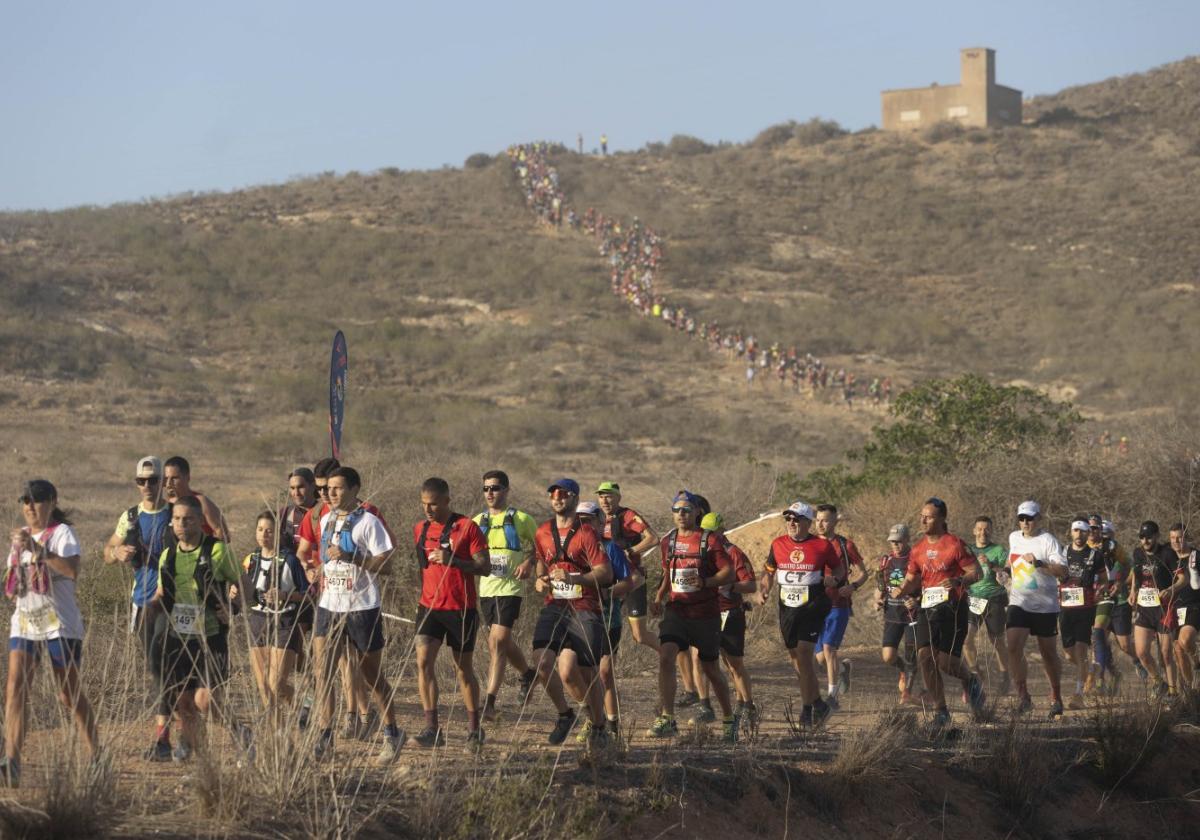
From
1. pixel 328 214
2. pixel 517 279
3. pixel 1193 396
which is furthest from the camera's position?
pixel 328 214

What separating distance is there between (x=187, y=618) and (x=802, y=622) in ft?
15.0

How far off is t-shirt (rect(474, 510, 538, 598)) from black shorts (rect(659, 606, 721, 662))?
1037mm

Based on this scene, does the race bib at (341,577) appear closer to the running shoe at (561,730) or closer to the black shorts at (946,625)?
the running shoe at (561,730)

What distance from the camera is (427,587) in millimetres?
10141

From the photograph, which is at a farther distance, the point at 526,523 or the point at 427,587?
the point at 526,523

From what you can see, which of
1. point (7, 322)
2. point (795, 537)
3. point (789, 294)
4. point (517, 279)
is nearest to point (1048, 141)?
point (789, 294)

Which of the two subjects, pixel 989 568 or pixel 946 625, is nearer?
pixel 946 625

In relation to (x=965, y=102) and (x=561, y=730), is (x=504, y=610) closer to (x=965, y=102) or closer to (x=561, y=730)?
(x=561, y=730)

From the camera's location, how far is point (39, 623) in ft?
27.0

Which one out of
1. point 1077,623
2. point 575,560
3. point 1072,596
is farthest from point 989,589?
point 575,560

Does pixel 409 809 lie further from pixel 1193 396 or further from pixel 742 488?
pixel 1193 396

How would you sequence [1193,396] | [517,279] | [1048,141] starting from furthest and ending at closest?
1. [1048,141]
2. [517,279]
3. [1193,396]

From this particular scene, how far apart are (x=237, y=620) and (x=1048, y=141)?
249 feet

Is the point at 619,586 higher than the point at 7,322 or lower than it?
lower
